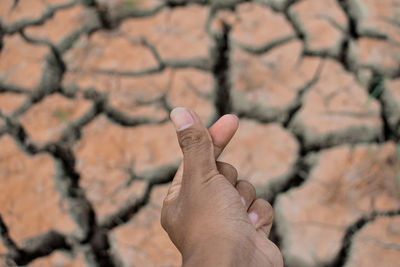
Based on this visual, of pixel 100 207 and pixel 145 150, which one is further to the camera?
pixel 145 150

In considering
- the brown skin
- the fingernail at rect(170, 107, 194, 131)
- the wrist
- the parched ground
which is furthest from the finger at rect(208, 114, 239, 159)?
the parched ground

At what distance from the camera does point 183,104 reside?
1.58 m

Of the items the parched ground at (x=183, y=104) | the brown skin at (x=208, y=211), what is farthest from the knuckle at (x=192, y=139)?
the parched ground at (x=183, y=104)

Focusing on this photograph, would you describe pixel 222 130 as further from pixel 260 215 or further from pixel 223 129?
pixel 260 215

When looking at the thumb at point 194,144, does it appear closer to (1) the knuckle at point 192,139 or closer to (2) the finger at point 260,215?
(1) the knuckle at point 192,139

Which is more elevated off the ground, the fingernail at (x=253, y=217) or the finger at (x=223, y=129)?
the finger at (x=223, y=129)

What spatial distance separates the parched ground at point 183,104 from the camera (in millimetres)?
1320

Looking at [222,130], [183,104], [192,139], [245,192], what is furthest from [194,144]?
[183,104]

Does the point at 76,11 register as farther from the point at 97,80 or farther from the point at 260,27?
the point at 260,27

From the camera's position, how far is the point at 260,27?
5.79ft

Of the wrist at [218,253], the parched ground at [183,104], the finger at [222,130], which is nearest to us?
the wrist at [218,253]

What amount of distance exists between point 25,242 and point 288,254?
809mm

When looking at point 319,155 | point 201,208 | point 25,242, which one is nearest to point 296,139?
point 319,155

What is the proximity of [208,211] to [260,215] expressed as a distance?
0.19 m
